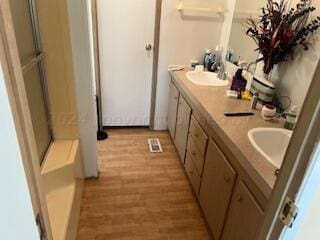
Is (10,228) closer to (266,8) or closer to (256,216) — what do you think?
(256,216)

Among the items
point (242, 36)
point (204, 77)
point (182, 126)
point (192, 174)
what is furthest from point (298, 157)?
point (204, 77)

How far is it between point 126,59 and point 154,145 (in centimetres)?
105

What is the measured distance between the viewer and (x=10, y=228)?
0.54 metres

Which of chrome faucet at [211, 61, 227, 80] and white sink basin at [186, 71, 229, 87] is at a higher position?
chrome faucet at [211, 61, 227, 80]

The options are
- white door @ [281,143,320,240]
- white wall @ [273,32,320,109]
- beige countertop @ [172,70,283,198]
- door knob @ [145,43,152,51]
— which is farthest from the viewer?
door knob @ [145,43,152,51]

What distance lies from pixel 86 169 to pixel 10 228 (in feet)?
5.61

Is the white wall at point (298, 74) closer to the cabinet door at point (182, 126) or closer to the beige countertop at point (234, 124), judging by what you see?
the beige countertop at point (234, 124)

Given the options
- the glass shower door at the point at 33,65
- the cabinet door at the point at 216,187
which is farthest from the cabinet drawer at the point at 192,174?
the glass shower door at the point at 33,65

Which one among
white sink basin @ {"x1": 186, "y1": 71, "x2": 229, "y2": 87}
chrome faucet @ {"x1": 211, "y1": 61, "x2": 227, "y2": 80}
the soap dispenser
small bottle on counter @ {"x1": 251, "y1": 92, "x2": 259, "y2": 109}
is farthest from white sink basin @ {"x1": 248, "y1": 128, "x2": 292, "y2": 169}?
the soap dispenser

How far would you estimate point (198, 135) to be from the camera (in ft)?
6.30

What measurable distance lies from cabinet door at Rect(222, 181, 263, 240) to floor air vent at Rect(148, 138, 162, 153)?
54.6 inches

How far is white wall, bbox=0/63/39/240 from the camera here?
49 cm

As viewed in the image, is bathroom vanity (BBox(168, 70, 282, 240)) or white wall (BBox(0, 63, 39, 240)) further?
bathroom vanity (BBox(168, 70, 282, 240))

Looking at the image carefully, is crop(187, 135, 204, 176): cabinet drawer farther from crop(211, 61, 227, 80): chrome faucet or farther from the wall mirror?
the wall mirror
